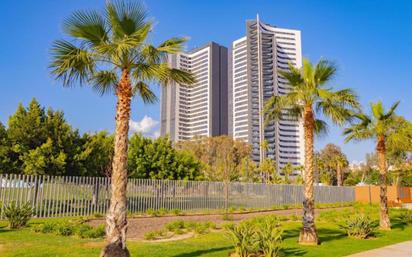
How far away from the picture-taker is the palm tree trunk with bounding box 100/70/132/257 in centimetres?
745

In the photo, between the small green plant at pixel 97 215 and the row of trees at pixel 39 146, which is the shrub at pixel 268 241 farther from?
the row of trees at pixel 39 146

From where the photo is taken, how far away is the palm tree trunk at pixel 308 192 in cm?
1188

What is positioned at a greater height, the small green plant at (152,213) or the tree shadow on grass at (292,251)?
the small green plant at (152,213)

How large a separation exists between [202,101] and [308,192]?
484ft

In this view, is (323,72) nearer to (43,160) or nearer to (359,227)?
(359,227)

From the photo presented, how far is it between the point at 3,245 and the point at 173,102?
15483cm

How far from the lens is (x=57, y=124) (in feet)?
65.4

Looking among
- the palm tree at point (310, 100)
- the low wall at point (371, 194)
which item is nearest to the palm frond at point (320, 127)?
the palm tree at point (310, 100)

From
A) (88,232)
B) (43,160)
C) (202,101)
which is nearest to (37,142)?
(43,160)

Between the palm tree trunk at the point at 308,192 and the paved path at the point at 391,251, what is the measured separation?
1903 mm

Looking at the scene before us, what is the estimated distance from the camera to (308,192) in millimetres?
12266

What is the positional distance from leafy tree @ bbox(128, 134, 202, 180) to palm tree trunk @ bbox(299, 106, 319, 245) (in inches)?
608

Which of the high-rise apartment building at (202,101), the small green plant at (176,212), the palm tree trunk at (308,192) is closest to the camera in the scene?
the palm tree trunk at (308,192)

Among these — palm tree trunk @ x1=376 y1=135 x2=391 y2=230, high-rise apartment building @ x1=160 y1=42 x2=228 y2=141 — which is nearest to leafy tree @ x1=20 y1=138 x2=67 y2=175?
palm tree trunk @ x1=376 y1=135 x2=391 y2=230
